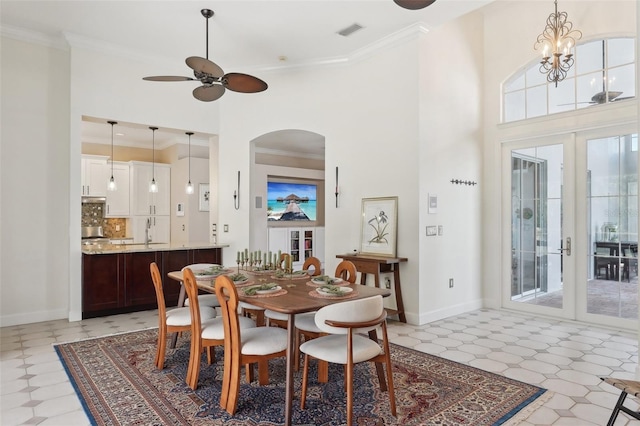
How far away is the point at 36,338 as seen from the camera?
4305 mm

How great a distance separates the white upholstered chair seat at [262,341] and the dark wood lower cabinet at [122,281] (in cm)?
315

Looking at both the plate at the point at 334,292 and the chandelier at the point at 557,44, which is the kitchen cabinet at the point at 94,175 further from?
the chandelier at the point at 557,44

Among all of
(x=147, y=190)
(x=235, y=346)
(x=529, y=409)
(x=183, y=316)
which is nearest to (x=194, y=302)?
(x=183, y=316)

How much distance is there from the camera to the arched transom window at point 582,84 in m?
4.64

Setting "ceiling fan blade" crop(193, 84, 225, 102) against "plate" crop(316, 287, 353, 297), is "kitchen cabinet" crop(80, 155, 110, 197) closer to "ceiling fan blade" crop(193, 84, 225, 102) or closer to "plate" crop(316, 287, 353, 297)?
"ceiling fan blade" crop(193, 84, 225, 102)

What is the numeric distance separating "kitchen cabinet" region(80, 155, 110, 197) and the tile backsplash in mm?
446

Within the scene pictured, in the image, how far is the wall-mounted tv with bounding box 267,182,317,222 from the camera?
9.26 m

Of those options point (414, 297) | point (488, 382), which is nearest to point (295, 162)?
point (414, 297)

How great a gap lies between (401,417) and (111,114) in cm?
508

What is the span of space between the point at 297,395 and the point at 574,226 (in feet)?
13.3

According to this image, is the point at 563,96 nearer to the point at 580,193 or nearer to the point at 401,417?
the point at 580,193

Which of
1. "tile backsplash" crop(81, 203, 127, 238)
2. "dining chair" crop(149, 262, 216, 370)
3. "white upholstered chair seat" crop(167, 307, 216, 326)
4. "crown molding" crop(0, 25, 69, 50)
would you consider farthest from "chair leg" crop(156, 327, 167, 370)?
"tile backsplash" crop(81, 203, 127, 238)

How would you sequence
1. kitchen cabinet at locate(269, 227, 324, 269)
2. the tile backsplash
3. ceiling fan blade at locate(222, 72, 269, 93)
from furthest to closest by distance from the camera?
kitchen cabinet at locate(269, 227, 324, 269)
the tile backsplash
ceiling fan blade at locate(222, 72, 269, 93)

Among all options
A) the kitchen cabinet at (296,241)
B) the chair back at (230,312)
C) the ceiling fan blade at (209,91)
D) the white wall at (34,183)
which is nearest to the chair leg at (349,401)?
the chair back at (230,312)
